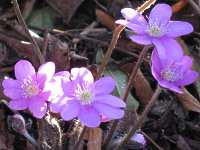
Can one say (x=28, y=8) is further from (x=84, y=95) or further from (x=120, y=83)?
(x=84, y=95)

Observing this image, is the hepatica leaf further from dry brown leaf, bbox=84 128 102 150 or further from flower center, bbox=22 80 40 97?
flower center, bbox=22 80 40 97

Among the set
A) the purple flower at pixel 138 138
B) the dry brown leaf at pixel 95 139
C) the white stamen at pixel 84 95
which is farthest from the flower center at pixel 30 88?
the purple flower at pixel 138 138

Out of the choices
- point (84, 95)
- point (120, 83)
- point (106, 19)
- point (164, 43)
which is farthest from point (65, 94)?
point (106, 19)

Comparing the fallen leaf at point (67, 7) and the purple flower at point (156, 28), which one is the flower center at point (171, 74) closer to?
the purple flower at point (156, 28)

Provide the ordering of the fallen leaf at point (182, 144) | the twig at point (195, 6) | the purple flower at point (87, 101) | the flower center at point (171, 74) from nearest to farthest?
the purple flower at point (87, 101) < the flower center at point (171, 74) < the fallen leaf at point (182, 144) < the twig at point (195, 6)

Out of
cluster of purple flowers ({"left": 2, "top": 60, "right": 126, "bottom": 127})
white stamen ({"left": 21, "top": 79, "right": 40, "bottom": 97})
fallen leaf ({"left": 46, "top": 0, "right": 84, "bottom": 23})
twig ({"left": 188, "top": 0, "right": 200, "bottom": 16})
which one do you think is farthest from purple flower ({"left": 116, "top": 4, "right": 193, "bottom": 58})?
fallen leaf ({"left": 46, "top": 0, "right": 84, "bottom": 23})

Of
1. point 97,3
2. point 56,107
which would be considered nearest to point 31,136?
point 56,107
